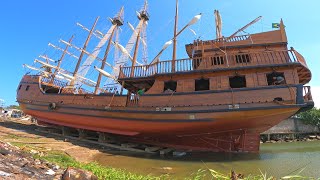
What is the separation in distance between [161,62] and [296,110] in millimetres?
7978

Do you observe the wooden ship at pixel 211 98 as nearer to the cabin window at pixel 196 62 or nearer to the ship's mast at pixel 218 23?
the cabin window at pixel 196 62

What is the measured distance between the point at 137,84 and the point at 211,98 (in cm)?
593

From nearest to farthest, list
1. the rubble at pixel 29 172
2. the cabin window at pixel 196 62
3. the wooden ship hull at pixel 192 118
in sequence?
1. the rubble at pixel 29 172
2. the wooden ship hull at pixel 192 118
3. the cabin window at pixel 196 62

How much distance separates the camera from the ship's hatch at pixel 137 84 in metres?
16.8

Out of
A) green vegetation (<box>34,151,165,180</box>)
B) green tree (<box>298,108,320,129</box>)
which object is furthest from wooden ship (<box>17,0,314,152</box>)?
green tree (<box>298,108,320,129</box>)

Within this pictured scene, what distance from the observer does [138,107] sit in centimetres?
1572

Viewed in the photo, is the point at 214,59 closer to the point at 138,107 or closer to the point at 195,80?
the point at 195,80

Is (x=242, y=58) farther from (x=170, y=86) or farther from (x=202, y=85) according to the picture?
(x=170, y=86)

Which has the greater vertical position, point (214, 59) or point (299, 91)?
point (214, 59)

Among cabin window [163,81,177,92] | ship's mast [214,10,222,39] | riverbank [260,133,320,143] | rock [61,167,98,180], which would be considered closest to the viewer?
rock [61,167,98,180]

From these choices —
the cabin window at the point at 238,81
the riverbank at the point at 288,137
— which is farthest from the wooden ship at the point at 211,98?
the riverbank at the point at 288,137

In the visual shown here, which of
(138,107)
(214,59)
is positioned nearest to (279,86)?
(214,59)

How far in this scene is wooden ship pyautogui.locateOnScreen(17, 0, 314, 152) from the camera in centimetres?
1321

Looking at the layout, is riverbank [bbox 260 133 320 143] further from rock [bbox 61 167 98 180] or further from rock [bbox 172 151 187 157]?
rock [bbox 61 167 98 180]
